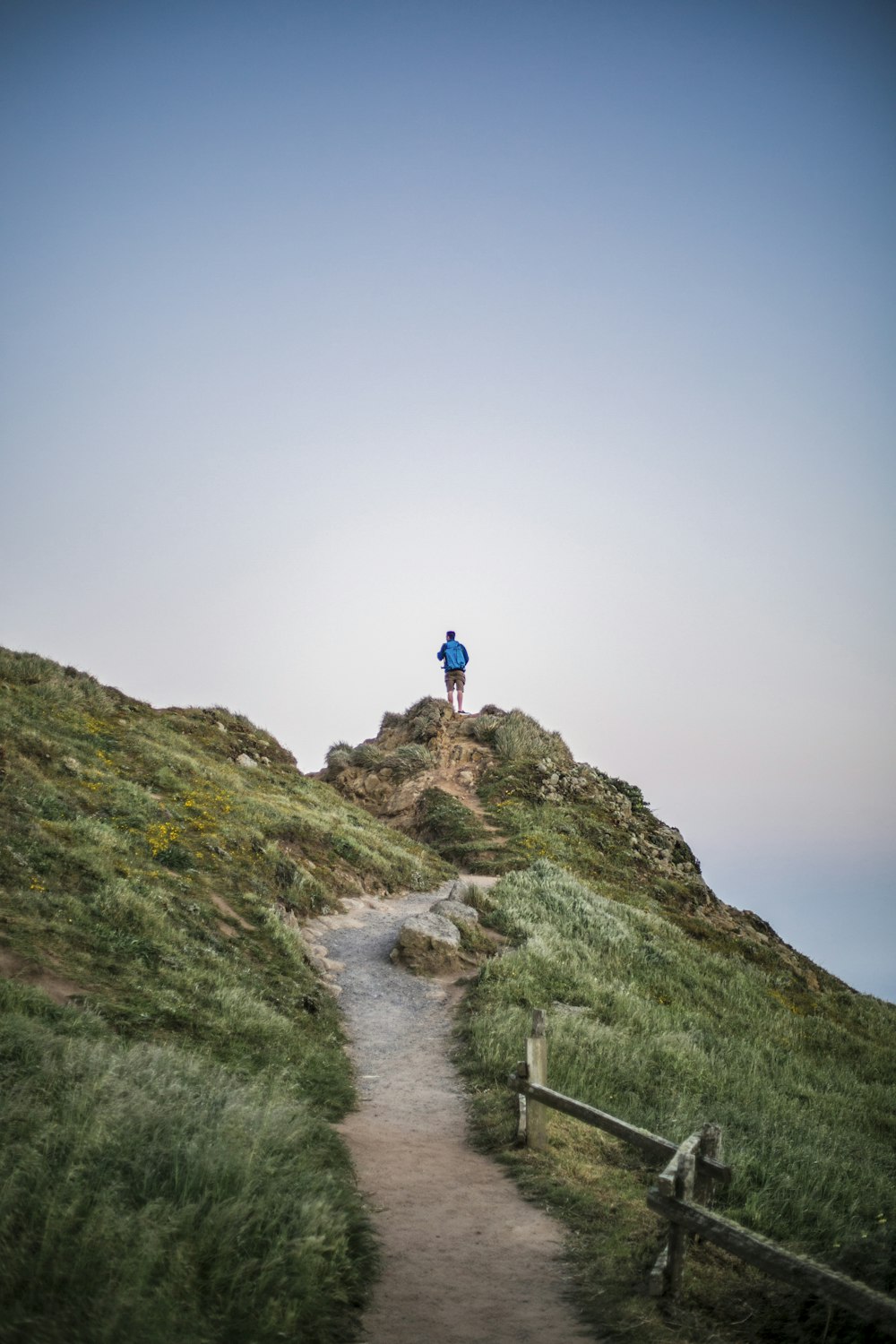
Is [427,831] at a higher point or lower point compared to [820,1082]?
higher

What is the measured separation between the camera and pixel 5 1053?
255 inches

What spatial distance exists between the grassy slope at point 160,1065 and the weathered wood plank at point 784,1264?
2.39 meters

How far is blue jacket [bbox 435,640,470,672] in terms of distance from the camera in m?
38.8

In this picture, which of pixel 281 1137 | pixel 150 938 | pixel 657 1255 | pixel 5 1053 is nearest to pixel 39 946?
pixel 150 938

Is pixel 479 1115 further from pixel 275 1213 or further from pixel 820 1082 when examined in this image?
pixel 820 1082

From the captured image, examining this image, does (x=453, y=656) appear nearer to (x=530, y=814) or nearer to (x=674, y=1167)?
(x=530, y=814)

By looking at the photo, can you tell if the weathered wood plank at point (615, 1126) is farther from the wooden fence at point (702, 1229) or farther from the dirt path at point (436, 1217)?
the dirt path at point (436, 1217)

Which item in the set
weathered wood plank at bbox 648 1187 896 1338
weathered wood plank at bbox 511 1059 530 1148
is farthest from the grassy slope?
weathered wood plank at bbox 648 1187 896 1338

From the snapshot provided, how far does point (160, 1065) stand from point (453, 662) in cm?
3278

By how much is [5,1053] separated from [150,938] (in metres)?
4.93

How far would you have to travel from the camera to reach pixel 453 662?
39.4 metres

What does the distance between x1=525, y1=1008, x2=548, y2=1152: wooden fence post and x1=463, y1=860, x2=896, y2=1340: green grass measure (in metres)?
0.22

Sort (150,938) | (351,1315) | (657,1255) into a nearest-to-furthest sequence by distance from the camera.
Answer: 1. (351,1315)
2. (657,1255)
3. (150,938)

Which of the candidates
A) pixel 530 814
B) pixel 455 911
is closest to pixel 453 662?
pixel 530 814
